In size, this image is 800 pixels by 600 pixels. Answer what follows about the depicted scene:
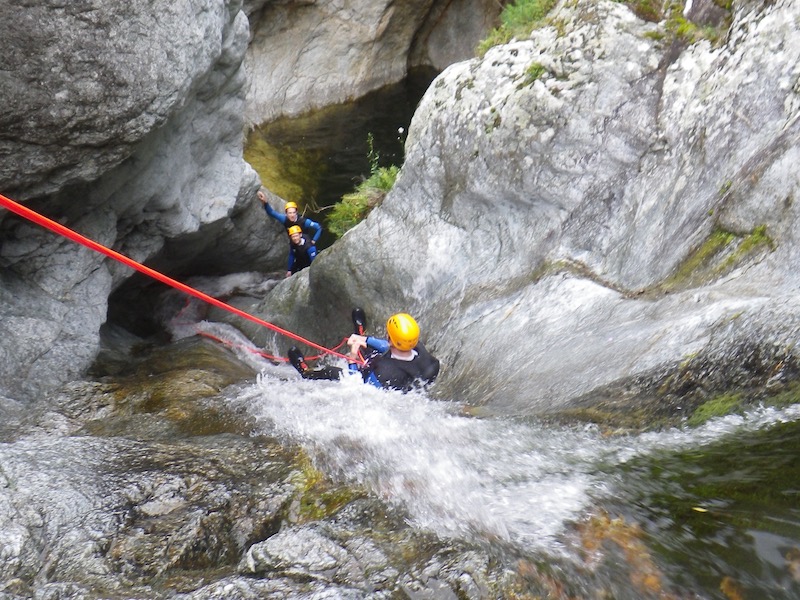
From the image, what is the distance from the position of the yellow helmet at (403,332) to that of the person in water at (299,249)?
20.5 feet

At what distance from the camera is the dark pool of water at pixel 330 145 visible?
18.8 metres

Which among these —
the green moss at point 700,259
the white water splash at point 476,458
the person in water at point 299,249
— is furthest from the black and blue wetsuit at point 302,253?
the green moss at point 700,259

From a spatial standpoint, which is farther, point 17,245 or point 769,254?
point 17,245

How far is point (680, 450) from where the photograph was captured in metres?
4.58

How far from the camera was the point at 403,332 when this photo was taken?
7184 mm

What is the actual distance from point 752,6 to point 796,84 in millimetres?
1379

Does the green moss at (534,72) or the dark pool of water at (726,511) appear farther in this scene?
the green moss at (534,72)

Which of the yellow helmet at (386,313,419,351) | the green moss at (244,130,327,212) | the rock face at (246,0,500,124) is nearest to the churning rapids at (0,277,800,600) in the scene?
the yellow helmet at (386,313,419,351)

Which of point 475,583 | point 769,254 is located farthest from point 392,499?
point 769,254

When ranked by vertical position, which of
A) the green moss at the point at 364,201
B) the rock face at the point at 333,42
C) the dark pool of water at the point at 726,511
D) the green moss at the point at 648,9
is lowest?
the dark pool of water at the point at 726,511

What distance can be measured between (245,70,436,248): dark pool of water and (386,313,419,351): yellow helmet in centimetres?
943

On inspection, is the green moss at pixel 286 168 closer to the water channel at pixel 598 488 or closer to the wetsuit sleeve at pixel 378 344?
the wetsuit sleeve at pixel 378 344

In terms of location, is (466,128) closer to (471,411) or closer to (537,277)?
(537,277)

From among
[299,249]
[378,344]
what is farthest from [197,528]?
[299,249]
